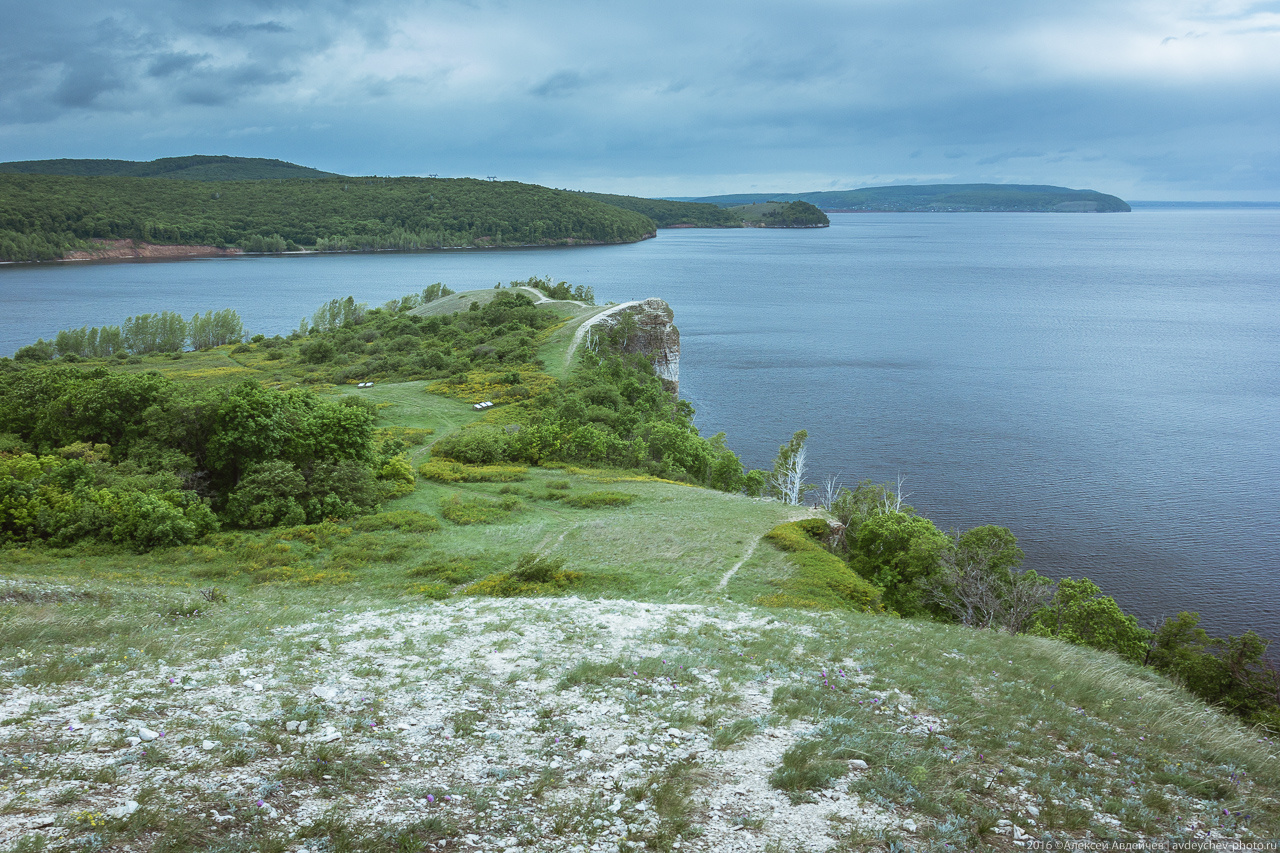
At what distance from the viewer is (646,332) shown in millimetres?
80750

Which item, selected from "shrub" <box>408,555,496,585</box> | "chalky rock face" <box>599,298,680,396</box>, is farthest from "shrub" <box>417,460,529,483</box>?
"chalky rock face" <box>599,298,680,396</box>

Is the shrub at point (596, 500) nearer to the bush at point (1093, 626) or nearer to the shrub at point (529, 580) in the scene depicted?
the shrub at point (529, 580)

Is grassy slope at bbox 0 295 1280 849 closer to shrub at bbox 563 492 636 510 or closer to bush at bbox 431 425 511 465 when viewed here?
shrub at bbox 563 492 636 510

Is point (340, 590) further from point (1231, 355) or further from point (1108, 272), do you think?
point (1108, 272)

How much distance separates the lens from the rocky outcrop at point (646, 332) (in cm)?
7919

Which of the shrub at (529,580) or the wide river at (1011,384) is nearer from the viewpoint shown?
the shrub at (529,580)

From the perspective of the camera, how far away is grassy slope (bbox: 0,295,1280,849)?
34.0 feet

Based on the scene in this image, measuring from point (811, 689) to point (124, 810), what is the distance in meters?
11.2

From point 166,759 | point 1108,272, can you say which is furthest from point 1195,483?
point 1108,272

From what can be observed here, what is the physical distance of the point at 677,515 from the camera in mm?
35219

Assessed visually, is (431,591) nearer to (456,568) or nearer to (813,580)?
(456,568)

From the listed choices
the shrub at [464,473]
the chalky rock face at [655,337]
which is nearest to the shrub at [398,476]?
the shrub at [464,473]

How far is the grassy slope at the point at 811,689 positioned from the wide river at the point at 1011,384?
32.3 metres

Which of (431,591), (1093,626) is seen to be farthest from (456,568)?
(1093,626)
